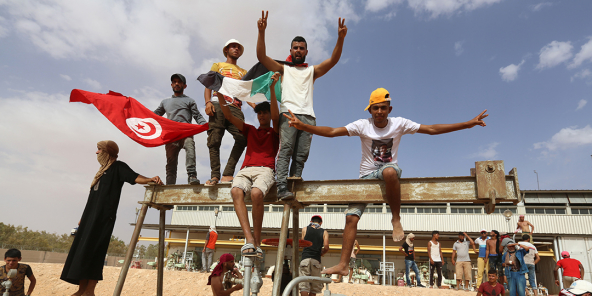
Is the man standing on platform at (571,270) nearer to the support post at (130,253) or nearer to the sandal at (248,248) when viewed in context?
the sandal at (248,248)

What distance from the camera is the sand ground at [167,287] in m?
10.1

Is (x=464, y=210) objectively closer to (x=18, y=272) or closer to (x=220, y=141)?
(x=220, y=141)

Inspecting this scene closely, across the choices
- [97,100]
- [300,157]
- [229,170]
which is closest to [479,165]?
[300,157]

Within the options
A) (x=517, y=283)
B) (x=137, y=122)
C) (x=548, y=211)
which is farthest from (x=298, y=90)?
(x=548, y=211)

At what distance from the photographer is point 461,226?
25.7 m

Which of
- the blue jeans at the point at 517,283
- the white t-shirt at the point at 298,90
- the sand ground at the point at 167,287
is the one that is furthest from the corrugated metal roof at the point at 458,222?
the white t-shirt at the point at 298,90

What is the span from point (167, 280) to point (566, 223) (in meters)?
26.6

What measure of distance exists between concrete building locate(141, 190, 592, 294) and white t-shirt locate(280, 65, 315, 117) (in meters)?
21.1

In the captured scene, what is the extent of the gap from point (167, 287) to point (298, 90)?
8.80 metres

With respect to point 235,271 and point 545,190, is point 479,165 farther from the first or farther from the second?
point 545,190

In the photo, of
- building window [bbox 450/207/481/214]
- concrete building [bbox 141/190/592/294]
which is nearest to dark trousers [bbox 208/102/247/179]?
concrete building [bbox 141/190/592/294]

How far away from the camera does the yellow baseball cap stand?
4.41 metres

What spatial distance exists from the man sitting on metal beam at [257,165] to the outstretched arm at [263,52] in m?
0.40

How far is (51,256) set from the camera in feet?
77.3
